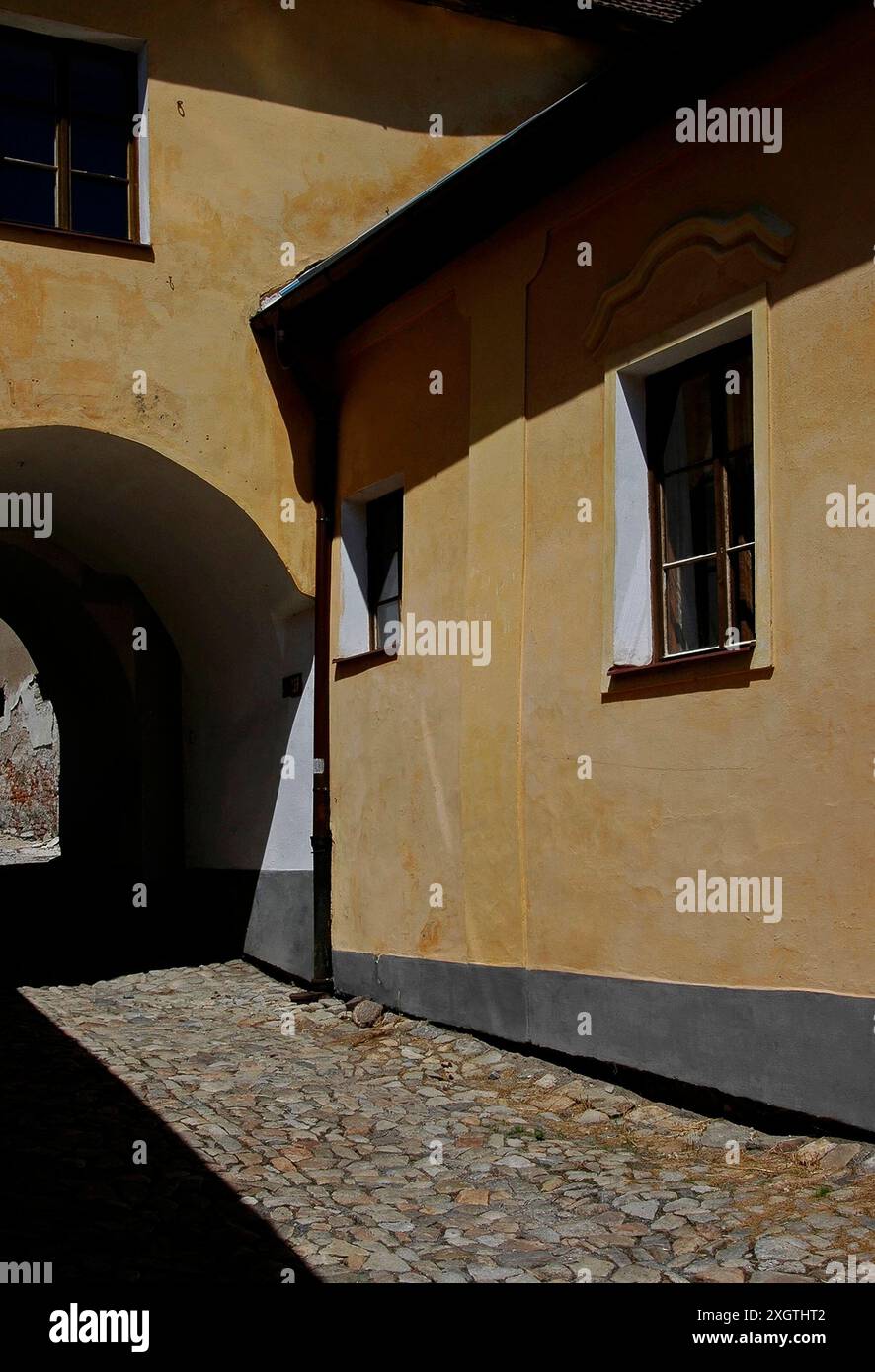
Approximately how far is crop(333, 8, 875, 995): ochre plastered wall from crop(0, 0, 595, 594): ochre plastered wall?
1.05 meters

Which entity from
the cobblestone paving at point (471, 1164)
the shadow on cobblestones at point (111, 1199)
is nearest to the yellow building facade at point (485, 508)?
the cobblestone paving at point (471, 1164)

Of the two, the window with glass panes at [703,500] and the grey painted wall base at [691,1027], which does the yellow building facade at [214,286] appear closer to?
the grey painted wall base at [691,1027]

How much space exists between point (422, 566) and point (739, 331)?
2.80 metres

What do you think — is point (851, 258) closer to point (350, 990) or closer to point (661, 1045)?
point (661, 1045)

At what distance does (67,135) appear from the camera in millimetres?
9109

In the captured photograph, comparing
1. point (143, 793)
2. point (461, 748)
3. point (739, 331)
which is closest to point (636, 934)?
point (461, 748)

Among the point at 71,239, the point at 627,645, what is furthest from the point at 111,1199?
the point at 71,239

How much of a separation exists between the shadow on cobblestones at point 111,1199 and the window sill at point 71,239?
4.98m

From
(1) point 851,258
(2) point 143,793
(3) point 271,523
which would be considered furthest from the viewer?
(2) point 143,793

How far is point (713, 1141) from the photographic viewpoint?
5887 mm

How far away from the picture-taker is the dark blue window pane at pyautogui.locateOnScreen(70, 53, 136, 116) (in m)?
9.19

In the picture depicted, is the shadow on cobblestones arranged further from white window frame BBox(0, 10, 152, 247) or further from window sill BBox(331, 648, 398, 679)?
white window frame BBox(0, 10, 152, 247)

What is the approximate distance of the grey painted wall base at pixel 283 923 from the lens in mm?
9758

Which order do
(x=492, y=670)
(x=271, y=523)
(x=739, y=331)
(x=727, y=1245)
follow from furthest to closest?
(x=271, y=523), (x=492, y=670), (x=739, y=331), (x=727, y=1245)
